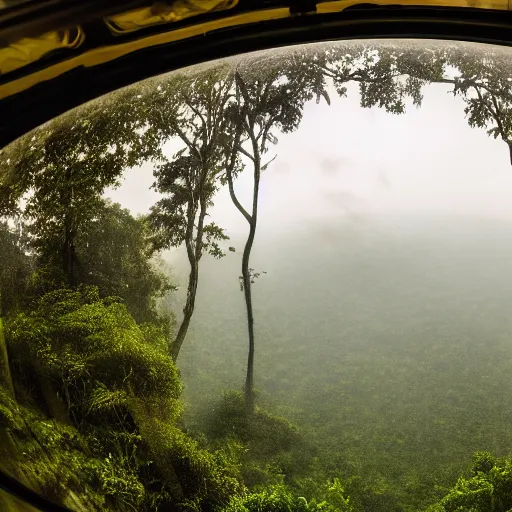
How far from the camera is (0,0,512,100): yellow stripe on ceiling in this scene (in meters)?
1.71

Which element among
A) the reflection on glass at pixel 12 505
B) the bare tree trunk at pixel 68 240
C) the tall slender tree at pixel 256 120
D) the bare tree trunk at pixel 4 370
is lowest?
the reflection on glass at pixel 12 505

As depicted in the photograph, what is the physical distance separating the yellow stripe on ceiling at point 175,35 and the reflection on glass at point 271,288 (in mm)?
538

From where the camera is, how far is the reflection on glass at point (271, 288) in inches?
97.1

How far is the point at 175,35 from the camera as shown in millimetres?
1763

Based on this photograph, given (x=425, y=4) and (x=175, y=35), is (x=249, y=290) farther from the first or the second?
(x=425, y=4)

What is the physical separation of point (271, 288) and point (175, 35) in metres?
1.57

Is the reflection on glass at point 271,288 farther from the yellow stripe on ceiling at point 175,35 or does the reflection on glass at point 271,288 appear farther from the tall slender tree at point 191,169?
the yellow stripe on ceiling at point 175,35

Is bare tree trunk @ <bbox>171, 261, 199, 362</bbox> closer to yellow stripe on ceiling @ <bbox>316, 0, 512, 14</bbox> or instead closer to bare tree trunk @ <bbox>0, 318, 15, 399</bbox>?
bare tree trunk @ <bbox>0, 318, 15, 399</bbox>

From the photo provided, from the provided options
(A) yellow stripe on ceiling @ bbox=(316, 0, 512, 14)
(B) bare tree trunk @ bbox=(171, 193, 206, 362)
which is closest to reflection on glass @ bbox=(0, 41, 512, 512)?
(B) bare tree trunk @ bbox=(171, 193, 206, 362)

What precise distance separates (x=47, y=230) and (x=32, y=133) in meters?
0.69

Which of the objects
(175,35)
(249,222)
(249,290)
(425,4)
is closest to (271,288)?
(249,290)

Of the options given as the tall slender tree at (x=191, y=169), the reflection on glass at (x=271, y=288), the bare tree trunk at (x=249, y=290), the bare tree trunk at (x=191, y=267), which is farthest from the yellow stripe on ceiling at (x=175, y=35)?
the bare tree trunk at (x=249, y=290)

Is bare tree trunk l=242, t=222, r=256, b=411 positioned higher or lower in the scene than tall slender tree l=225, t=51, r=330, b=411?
lower

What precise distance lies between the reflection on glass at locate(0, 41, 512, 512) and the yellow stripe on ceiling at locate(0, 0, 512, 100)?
1.76 feet
